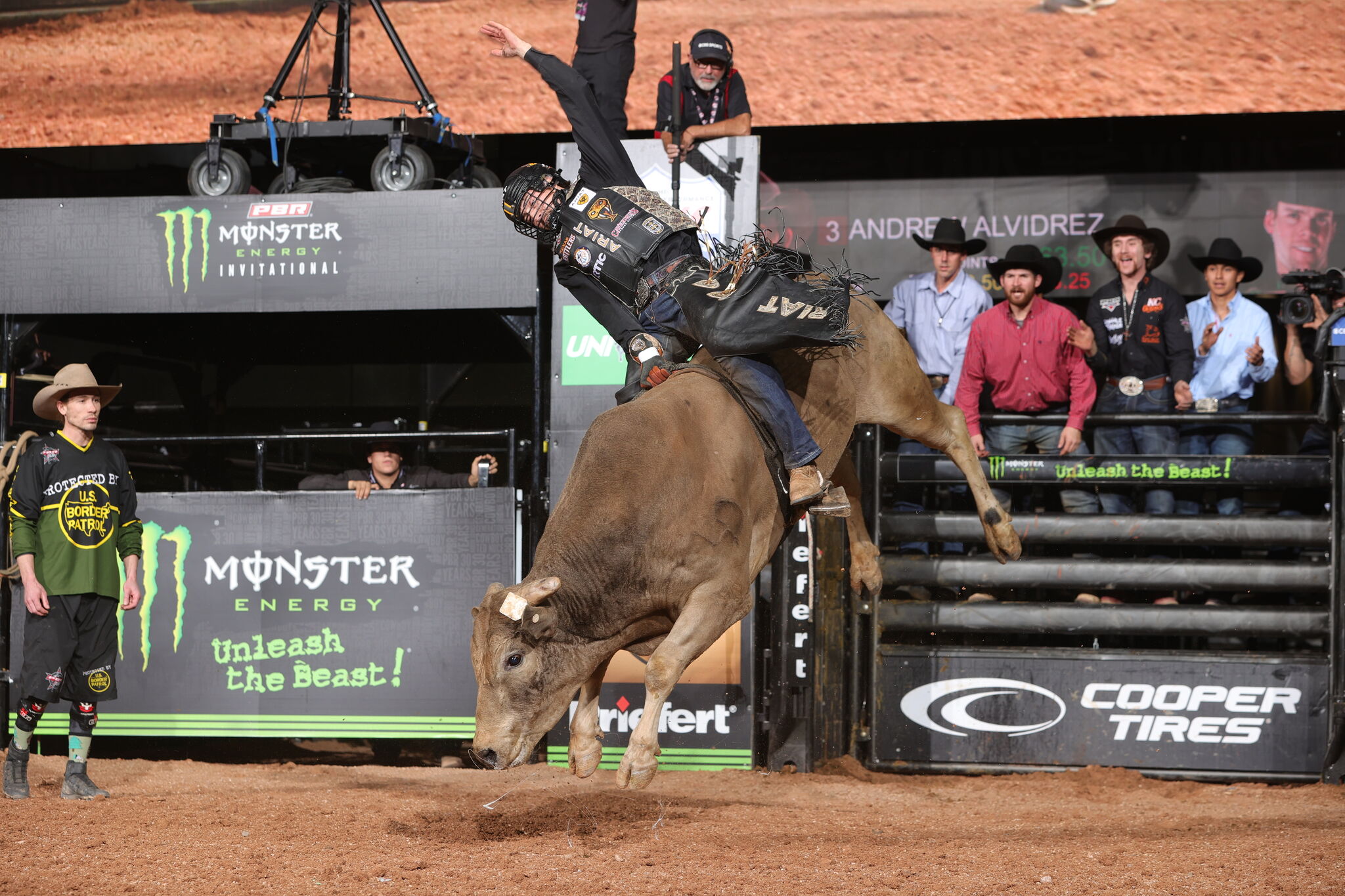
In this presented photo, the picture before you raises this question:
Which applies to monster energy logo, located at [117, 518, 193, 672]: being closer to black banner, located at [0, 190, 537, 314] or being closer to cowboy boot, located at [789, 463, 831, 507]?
black banner, located at [0, 190, 537, 314]

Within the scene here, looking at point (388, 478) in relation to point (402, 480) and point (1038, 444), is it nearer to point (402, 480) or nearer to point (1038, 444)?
point (402, 480)

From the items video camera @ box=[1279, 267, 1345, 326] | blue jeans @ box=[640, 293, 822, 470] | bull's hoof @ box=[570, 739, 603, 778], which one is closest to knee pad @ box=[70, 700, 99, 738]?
bull's hoof @ box=[570, 739, 603, 778]

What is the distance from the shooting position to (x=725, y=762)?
8.01 metres

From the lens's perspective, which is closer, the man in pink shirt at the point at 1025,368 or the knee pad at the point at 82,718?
the knee pad at the point at 82,718

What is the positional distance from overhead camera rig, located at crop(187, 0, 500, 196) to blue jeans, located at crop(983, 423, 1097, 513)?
390 centimetres

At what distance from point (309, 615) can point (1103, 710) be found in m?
5.15

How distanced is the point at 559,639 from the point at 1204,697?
4.67 metres

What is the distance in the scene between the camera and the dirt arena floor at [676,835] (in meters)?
5.20

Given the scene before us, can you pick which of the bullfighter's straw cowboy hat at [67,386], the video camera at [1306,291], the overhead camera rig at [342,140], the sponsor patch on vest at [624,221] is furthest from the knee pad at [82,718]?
the video camera at [1306,291]

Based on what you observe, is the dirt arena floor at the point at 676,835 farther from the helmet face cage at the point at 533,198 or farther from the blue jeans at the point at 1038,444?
the helmet face cage at the point at 533,198

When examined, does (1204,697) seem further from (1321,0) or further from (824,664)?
(1321,0)

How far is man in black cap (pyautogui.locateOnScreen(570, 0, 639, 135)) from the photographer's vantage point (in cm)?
724

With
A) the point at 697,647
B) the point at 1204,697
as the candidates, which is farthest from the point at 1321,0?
the point at 697,647

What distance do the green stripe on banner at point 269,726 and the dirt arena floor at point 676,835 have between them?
1.05 feet
